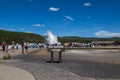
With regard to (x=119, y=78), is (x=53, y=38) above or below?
above

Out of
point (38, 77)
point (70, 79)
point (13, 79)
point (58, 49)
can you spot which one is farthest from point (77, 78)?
point (58, 49)

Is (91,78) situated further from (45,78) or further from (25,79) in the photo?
(25,79)

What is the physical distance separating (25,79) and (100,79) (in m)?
3.45

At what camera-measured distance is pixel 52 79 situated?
15.5 meters

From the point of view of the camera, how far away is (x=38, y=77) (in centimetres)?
1627

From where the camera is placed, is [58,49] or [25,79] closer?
[25,79]

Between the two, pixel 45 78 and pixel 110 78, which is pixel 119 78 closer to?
pixel 110 78

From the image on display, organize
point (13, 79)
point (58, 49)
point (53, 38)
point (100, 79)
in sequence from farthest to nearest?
point (53, 38)
point (58, 49)
point (100, 79)
point (13, 79)

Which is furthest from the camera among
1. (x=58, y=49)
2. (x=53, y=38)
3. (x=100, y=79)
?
(x=53, y=38)

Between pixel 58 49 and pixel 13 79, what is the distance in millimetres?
12810

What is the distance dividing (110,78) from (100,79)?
2.19 feet

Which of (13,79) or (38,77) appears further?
(38,77)

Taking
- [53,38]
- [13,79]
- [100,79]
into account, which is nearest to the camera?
[13,79]

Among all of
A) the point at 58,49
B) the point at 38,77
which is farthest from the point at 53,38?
the point at 38,77
